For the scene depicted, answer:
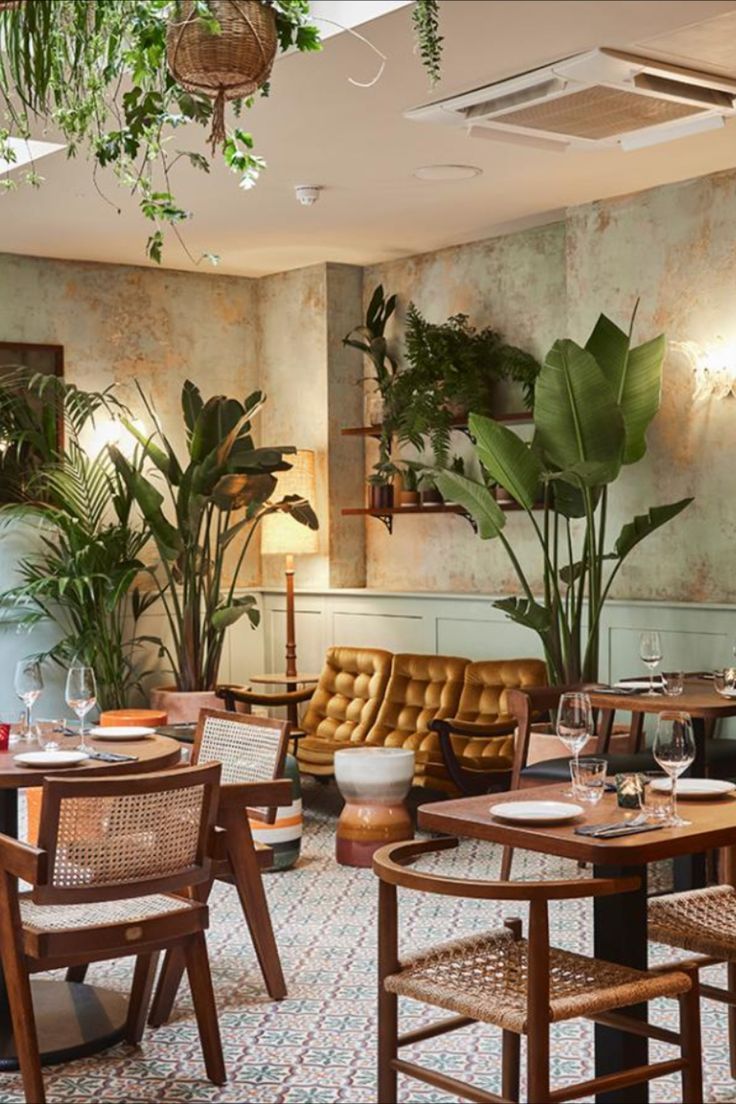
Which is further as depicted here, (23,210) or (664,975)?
(23,210)

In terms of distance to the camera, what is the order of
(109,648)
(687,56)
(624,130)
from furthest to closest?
1. (109,648)
2. (624,130)
3. (687,56)

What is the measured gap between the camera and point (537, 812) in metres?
3.54

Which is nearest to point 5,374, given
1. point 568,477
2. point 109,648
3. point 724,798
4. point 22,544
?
point 22,544

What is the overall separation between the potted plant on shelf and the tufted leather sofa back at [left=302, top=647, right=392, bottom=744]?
4.01ft

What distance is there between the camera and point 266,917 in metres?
4.99

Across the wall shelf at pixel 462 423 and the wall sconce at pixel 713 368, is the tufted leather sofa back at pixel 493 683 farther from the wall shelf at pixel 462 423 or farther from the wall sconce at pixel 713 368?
the wall sconce at pixel 713 368

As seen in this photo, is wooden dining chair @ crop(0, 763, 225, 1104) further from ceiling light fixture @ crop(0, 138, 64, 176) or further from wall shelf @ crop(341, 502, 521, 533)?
wall shelf @ crop(341, 502, 521, 533)

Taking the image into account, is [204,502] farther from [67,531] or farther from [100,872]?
[100,872]

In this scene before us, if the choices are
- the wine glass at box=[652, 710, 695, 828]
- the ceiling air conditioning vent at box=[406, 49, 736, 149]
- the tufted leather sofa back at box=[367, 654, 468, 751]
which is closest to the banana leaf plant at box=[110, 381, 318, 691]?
the tufted leather sofa back at box=[367, 654, 468, 751]

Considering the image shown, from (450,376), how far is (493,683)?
1835mm

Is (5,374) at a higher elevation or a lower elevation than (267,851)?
higher

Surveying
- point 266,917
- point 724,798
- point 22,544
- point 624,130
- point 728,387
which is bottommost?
point 266,917

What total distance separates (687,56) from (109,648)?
4850mm

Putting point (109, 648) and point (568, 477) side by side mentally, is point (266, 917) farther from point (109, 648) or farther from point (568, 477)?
point (109, 648)
